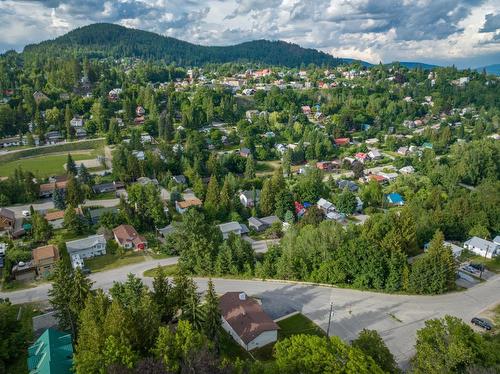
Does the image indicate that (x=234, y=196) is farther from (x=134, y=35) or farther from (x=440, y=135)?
(x=134, y=35)

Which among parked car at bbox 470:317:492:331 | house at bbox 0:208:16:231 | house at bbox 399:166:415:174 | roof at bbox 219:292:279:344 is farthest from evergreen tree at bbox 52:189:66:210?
house at bbox 399:166:415:174

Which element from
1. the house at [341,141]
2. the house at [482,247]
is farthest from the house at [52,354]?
the house at [341,141]

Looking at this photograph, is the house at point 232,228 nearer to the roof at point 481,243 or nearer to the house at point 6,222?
the house at point 6,222

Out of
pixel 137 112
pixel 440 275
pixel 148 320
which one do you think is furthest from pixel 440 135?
pixel 148 320

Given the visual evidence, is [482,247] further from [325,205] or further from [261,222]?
[261,222]

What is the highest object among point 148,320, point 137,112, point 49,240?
point 137,112

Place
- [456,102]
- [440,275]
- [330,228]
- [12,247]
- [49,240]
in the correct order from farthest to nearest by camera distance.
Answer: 1. [456,102]
2. [49,240]
3. [12,247]
4. [330,228]
5. [440,275]

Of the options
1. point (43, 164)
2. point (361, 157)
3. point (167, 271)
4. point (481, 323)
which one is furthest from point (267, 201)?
point (43, 164)
